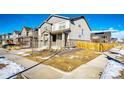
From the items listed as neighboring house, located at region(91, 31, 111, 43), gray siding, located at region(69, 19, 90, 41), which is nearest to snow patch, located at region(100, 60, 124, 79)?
neighboring house, located at region(91, 31, 111, 43)

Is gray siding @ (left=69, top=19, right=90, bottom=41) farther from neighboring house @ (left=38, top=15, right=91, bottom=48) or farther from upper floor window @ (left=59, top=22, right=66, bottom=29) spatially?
upper floor window @ (left=59, top=22, right=66, bottom=29)

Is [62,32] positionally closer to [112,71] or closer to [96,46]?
[96,46]

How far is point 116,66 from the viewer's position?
15.4 ft

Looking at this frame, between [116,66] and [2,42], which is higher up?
[2,42]

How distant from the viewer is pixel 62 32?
9.46 meters

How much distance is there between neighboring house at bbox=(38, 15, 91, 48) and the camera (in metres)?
9.08

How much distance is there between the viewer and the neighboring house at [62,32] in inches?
357

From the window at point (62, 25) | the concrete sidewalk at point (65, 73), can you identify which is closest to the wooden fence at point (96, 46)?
the window at point (62, 25)

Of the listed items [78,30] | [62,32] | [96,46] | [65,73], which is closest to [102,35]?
[78,30]

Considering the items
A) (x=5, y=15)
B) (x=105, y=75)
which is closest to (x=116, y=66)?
(x=105, y=75)

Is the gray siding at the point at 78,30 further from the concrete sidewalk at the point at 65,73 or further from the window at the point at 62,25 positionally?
the concrete sidewalk at the point at 65,73
